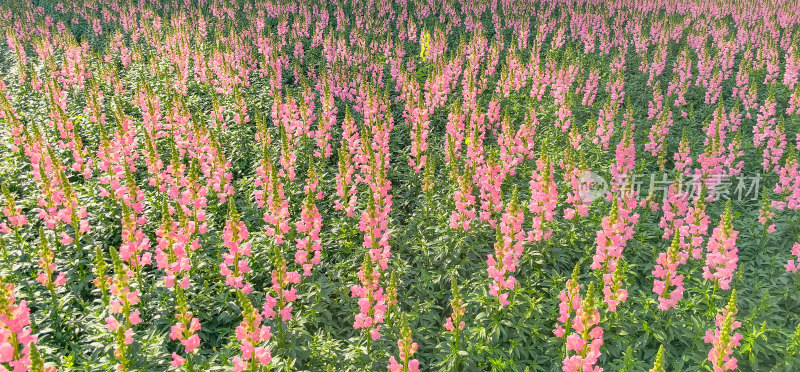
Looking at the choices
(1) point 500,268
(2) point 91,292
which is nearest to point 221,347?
(2) point 91,292

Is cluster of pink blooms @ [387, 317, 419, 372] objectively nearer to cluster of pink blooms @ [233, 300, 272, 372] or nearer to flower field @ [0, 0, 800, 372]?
flower field @ [0, 0, 800, 372]

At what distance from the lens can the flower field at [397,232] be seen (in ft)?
22.6

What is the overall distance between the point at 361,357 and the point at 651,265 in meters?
5.64

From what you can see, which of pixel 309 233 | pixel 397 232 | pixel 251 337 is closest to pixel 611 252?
pixel 397 232

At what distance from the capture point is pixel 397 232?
397 inches

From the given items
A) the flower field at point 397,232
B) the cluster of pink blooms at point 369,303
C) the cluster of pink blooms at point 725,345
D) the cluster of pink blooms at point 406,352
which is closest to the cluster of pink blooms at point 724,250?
the flower field at point 397,232

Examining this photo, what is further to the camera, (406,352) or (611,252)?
(611,252)

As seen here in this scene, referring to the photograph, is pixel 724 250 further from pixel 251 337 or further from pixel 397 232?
pixel 251 337

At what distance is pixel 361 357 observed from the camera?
23.1 ft

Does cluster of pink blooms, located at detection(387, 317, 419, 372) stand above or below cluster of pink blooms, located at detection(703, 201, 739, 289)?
below

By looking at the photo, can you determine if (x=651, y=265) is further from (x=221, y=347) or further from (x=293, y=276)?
(x=221, y=347)

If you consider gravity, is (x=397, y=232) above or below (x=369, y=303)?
below

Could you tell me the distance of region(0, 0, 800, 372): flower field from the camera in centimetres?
688

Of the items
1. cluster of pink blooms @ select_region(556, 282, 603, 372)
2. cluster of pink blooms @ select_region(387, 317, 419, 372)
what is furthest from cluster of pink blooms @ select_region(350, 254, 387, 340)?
cluster of pink blooms @ select_region(556, 282, 603, 372)
